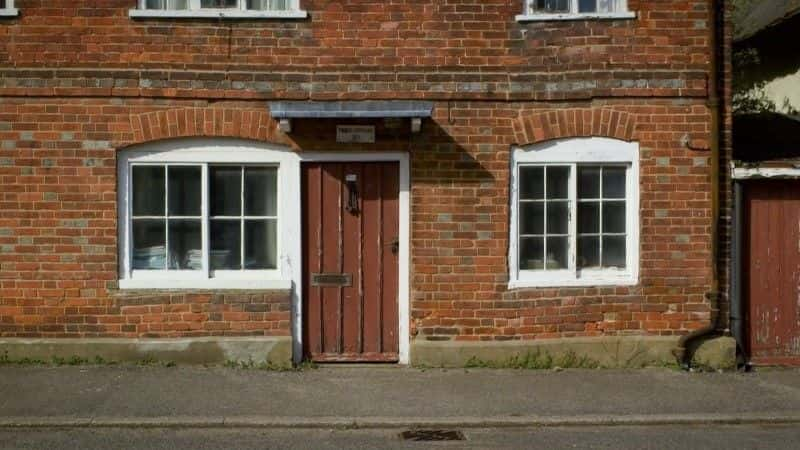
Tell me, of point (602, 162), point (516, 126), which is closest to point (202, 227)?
point (516, 126)

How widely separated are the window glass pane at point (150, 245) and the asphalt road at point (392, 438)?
8.59ft

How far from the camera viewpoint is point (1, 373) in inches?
360

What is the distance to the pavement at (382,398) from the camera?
7.73 metres

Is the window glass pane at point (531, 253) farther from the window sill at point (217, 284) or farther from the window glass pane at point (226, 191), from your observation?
the window glass pane at point (226, 191)

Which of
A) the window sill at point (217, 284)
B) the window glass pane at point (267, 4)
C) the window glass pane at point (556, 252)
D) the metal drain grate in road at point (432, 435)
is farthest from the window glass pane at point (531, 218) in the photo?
the window glass pane at point (267, 4)

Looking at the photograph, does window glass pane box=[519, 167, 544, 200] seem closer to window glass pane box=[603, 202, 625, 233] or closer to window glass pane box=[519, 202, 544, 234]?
window glass pane box=[519, 202, 544, 234]

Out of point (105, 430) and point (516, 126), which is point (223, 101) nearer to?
point (516, 126)

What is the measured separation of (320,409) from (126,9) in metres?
4.72

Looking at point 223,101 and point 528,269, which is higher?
point 223,101

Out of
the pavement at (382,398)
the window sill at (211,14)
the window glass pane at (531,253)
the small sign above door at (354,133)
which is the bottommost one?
the pavement at (382,398)

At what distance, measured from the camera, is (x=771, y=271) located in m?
10.2

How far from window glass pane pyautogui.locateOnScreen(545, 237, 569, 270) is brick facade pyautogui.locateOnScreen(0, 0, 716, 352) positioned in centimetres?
30

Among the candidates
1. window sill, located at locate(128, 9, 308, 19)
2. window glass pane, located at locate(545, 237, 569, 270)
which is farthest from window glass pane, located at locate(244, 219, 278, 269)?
window glass pane, located at locate(545, 237, 569, 270)

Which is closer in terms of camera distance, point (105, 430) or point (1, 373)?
point (105, 430)
